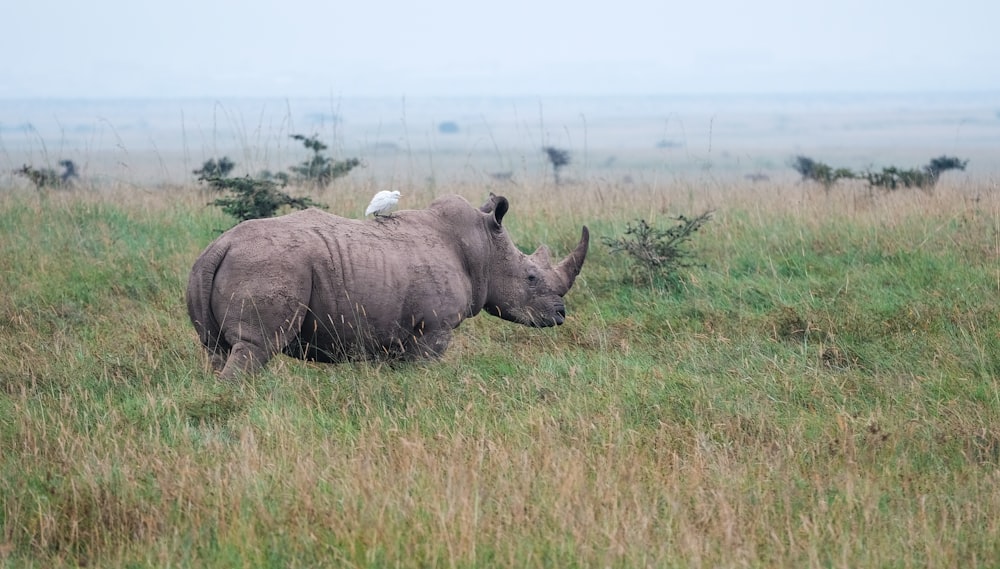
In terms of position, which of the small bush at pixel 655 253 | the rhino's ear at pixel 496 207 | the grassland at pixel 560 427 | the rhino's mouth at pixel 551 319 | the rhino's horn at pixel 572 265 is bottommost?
A: the grassland at pixel 560 427

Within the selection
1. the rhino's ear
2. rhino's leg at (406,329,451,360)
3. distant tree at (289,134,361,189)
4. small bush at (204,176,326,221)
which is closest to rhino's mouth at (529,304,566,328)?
the rhino's ear

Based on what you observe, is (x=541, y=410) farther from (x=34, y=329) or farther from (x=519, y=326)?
(x=34, y=329)

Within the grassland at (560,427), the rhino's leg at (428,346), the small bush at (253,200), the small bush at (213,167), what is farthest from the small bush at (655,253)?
the small bush at (213,167)

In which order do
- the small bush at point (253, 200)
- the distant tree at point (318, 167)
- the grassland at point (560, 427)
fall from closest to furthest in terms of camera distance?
the grassland at point (560, 427)
the small bush at point (253, 200)
the distant tree at point (318, 167)

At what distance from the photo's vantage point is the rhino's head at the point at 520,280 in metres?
8.75

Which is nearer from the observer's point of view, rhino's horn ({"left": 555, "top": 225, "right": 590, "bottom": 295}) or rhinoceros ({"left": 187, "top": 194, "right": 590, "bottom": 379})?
rhinoceros ({"left": 187, "top": 194, "right": 590, "bottom": 379})

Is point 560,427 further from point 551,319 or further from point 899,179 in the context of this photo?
point 899,179

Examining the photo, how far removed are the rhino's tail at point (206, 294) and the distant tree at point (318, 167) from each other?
8526mm

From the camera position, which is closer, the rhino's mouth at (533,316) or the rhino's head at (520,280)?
the rhino's head at (520,280)

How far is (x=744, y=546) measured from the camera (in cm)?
518

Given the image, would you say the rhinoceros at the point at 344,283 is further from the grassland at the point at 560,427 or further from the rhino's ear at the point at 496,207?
the grassland at the point at 560,427

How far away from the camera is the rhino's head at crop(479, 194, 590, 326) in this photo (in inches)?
344

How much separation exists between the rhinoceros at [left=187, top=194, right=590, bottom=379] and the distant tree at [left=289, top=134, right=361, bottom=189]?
7858mm

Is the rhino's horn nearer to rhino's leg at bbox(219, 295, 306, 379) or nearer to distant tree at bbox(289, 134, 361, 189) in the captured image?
rhino's leg at bbox(219, 295, 306, 379)
